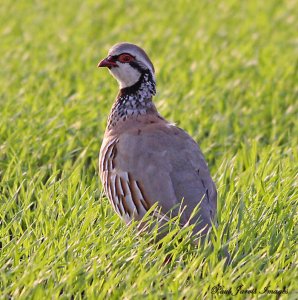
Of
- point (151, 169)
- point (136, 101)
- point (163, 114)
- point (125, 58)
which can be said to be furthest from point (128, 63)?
point (163, 114)

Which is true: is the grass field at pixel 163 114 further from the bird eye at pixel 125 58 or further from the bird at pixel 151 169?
the bird eye at pixel 125 58

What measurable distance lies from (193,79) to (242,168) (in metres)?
2.35

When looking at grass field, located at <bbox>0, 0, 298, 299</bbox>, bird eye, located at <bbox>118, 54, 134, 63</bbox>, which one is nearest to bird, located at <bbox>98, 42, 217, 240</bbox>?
bird eye, located at <bbox>118, 54, 134, 63</bbox>

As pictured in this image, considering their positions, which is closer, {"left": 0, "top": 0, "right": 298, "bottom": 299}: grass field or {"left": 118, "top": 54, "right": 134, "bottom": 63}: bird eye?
{"left": 0, "top": 0, "right": 298, "bottom": 299}: grass field

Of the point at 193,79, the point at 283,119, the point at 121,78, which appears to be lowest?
the point at 283,119

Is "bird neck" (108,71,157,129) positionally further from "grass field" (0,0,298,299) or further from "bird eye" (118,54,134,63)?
"grass field" (0,0,298,299)

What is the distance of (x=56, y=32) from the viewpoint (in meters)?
9.91

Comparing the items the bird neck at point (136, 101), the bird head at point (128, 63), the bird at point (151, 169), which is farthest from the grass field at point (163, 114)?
the bird head at point (128, 63)

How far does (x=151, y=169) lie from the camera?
4.39m

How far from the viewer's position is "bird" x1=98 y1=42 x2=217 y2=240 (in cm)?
427

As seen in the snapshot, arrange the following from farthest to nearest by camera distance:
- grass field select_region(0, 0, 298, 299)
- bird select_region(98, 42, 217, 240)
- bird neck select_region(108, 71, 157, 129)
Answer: bird neck select_region(108, 71, 157, 129) → bird select_region(98, 42, 217, 240) → grass field select_region(0, 0, 298, 299)

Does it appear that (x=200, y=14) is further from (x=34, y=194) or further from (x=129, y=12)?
(x=34, y=194)

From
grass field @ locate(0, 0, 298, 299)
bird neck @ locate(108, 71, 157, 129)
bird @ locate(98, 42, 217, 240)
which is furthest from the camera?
bird neck @ locate(108, 71, 157, 129)

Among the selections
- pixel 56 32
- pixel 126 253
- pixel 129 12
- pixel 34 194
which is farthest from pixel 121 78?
pixel 129 12
